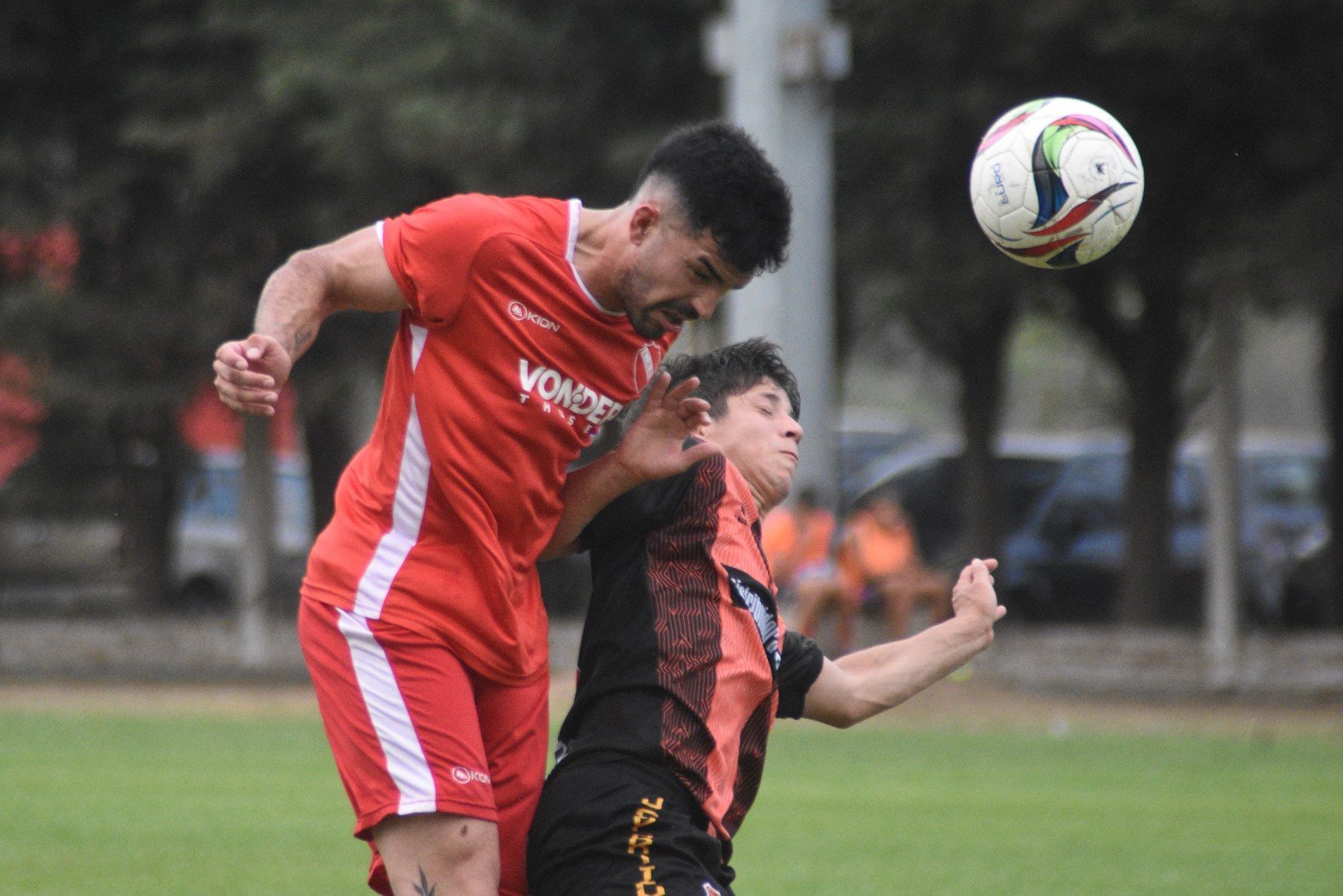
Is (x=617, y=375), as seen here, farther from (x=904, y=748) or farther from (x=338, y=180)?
(x=338, y=180)

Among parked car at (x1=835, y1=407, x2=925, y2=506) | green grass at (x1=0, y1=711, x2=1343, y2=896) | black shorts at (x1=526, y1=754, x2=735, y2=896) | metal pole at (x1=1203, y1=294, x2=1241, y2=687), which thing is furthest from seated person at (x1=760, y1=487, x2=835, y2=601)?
parked car at (x1=835, y1=407, x2=925, y2=506)

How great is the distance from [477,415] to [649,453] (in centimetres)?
40

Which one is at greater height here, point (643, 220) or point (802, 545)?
point (643, 220)

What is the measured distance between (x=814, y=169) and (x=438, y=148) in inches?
127

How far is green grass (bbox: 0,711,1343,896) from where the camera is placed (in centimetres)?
793

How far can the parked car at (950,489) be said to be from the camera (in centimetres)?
2553

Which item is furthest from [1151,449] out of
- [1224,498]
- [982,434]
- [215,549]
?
[215,549]

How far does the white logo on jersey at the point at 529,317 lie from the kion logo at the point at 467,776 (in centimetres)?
99

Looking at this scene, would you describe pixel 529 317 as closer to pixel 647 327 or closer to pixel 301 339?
pixel 647 327

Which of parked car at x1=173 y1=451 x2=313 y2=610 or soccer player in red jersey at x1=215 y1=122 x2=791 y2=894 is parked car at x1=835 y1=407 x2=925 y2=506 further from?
soccer player in red jersey at x1=215 y1=122 x2=791 y2=894

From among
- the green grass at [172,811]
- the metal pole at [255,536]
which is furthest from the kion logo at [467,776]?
the metal pole at [255,536]

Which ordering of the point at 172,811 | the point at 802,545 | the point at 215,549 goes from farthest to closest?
the point at 215,549 → the point at 802,545 → the point at 172,811

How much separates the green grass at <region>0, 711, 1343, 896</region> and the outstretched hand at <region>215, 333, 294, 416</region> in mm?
4390

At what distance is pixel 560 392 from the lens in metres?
4.06
